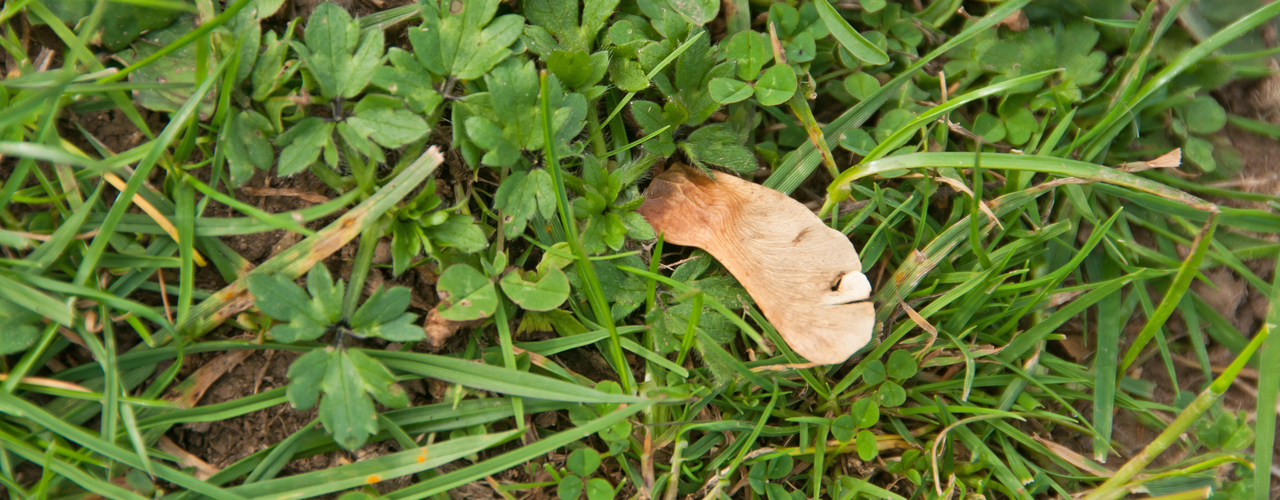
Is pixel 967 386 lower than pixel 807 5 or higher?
lower

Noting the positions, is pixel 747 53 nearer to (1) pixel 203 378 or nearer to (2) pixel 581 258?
(2) pixel 581 258

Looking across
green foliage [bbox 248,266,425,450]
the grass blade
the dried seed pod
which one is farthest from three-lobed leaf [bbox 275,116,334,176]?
the grass blade

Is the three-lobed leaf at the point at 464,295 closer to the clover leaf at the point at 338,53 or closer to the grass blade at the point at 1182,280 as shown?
the clover leaf at the point at 338,53

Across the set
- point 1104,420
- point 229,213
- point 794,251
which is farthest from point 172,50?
point 1104,420

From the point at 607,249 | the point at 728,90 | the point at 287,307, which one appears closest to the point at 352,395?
the point at 287,307

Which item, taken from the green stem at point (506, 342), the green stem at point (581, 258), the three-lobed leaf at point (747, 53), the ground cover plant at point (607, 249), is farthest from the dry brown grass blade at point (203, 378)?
the three-lobed leaf at point (747, 53)

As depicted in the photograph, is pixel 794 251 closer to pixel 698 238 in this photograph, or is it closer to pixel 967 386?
pixel 698 238
